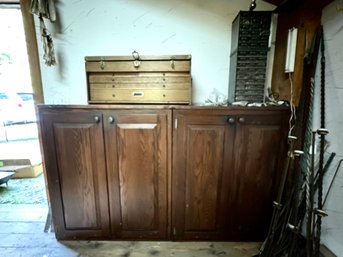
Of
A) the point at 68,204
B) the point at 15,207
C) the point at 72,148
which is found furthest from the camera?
the point at 15,207

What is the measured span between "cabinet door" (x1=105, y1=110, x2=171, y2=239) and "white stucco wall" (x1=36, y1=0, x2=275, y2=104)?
0.54 m

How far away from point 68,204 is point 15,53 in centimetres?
265

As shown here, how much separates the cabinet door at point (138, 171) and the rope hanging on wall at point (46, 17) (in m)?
0.70

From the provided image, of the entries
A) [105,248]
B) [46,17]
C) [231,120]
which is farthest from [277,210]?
[46,17]

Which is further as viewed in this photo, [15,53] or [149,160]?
[15,53]

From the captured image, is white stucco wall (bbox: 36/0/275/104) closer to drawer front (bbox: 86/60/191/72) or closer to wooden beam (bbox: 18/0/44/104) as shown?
wooden beam (bbox: 18/0/44/104)

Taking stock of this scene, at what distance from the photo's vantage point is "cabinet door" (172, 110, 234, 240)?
4.85 feet

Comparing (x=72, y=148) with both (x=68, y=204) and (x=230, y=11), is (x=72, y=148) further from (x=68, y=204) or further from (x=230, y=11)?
(x=230, y=11)

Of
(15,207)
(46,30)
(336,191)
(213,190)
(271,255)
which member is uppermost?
(46,30)

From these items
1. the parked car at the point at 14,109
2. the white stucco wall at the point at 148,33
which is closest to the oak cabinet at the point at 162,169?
the white stucco wall at the point at 148,33

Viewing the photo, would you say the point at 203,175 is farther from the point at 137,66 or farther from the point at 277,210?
the point at 137,66

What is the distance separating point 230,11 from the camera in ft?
5.37

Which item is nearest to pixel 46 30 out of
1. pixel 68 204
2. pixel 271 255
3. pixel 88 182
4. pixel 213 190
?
pixel 88 182

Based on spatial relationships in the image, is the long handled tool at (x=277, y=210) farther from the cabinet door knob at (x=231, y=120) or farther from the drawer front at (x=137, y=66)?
the drawer front at (x=137, y=66)
